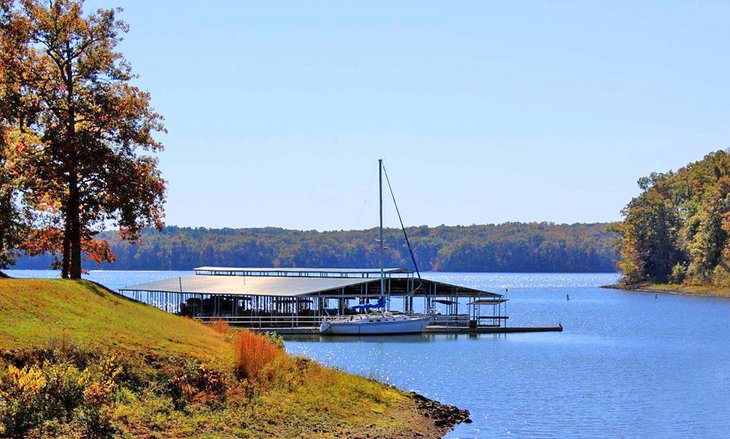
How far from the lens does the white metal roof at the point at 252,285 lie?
3140 inches

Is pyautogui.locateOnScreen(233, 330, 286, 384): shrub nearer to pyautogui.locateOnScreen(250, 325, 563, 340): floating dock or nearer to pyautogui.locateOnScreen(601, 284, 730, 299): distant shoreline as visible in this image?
pyautogui.locateOnScreen(250, 325, 563, 340): floating dock

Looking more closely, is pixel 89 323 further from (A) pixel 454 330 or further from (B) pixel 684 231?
(B) pixel 684 231

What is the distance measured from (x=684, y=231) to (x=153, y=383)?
16110 cm

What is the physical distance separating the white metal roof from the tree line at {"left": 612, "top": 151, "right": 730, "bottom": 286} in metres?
92.3

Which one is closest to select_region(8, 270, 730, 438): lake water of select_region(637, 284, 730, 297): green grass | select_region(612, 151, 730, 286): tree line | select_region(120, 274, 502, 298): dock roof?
select_region(120, 274, 502, 298): dock roof

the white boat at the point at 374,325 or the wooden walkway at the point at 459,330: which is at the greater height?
the white boat at the point at 374,325

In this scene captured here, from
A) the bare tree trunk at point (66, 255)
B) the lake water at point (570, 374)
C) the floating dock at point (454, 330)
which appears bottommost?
the lake water at point (570, 374)

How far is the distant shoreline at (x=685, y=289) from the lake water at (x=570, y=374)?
202 ft

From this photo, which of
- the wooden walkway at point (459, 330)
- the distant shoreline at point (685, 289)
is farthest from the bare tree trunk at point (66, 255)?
the distant shoreline at point (685, 289)

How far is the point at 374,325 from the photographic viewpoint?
7725 cm

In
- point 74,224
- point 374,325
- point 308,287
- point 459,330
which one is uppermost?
point 74,224

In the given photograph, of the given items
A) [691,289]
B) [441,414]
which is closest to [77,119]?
[441,414]

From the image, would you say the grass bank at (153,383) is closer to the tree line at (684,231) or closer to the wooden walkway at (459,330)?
the wooden walkway at (459,330)

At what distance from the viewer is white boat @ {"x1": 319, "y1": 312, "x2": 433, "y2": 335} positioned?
76375 mm
